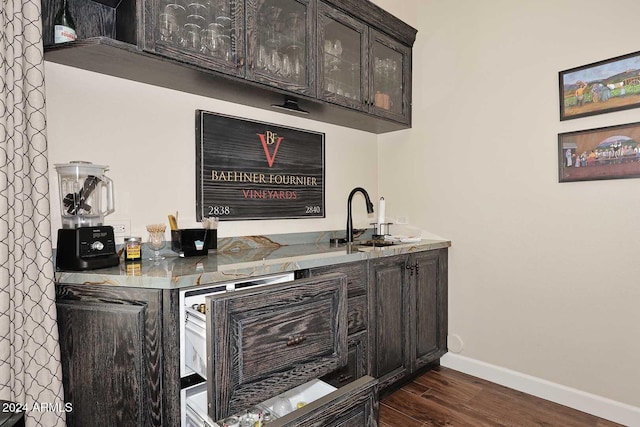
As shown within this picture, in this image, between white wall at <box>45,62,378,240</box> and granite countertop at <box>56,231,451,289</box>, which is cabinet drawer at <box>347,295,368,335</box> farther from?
white wall at <box>45,62,378,240</box>

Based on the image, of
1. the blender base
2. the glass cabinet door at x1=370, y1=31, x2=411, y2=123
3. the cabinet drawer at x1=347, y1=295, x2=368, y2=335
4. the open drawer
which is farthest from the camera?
the glass cabinet door at x1=370, y1=31, x2=411, y2=123

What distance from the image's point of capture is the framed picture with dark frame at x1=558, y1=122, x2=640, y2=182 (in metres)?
1.85

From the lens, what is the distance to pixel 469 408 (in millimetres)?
2031

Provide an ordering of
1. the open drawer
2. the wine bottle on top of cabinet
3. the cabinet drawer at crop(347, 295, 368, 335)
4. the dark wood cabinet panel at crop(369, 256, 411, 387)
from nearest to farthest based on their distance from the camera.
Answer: the open drawer < the wine bottle on top of cabinet < the cabinet drawer at crop(347, 295, 368, 335) < the dark wood cabinet panel at crop(369, 256, 411, 387)

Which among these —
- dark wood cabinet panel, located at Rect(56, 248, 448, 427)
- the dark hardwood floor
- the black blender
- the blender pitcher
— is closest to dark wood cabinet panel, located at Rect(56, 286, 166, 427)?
dark wood cabinet panel, located at Rect(56, 248, 448, 427)

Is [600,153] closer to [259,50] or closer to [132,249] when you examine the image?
[259,50]

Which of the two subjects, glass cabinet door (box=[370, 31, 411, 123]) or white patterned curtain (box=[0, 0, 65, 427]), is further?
glass cabinet door (box=[370, 31, 411, 123])

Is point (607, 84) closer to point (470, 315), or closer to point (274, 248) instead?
point (470, 315)

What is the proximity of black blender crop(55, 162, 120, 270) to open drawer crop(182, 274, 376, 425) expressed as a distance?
0.60m

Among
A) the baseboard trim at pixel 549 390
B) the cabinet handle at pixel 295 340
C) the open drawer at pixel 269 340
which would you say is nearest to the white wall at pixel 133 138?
the open drawer at pixel 269 340

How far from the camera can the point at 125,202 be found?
65.6 inches

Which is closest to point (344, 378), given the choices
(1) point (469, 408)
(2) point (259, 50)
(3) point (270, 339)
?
(1) point (469, 408)

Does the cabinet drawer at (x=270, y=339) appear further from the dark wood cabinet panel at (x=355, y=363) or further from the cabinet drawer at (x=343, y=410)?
the dark wood cabinet panel at (x=355, y=363)

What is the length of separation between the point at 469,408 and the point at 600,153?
5.31 feet
